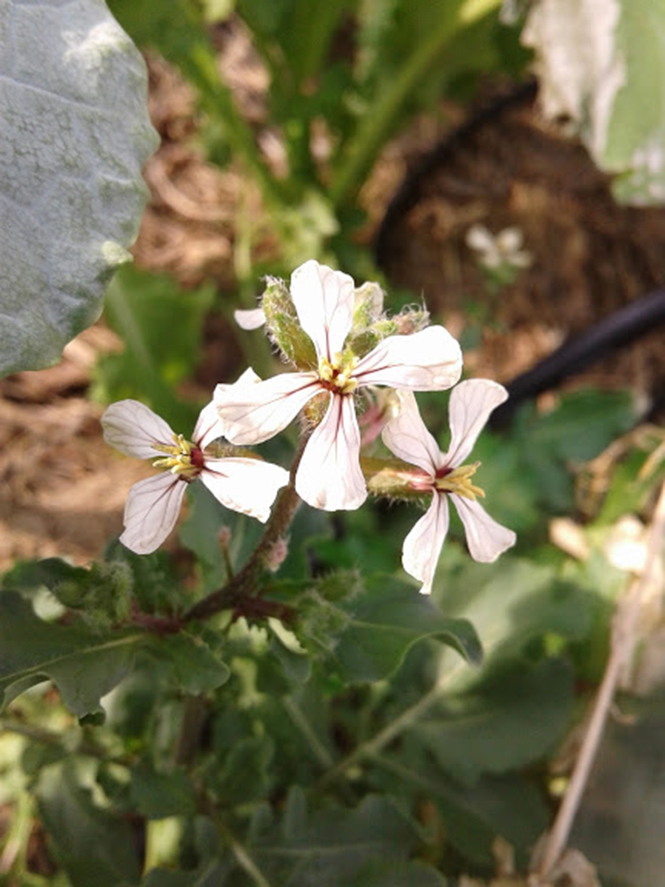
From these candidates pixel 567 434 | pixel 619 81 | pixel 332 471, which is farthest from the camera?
pixel 567 434

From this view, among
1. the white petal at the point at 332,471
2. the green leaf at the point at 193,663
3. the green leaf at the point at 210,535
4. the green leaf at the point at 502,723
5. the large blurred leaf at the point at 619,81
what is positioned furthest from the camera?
the large blurred leaf at the point at 619,81

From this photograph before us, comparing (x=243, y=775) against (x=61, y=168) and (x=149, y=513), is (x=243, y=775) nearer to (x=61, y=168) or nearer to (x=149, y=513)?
(x=149, y=513)

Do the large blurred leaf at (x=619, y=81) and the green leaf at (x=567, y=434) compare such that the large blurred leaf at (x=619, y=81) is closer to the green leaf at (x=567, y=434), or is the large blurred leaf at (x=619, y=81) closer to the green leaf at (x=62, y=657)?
the green leaf at (x=567, y=434)

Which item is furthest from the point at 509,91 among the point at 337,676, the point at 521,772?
the point at 337,676

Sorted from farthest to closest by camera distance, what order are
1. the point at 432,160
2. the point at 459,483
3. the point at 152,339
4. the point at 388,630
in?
the point at 432,160 < the point at 152,339 < the point at 388,630 < the point at 459,483

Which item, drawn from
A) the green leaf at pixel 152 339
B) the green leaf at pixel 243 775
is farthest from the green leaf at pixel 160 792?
the green leaf at pixel 152 339

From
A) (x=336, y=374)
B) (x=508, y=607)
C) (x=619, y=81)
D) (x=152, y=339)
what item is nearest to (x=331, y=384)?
(x=336, y=374)

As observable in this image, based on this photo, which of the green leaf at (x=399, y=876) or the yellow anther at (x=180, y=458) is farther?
the green leaf at (x=399, y=876)
